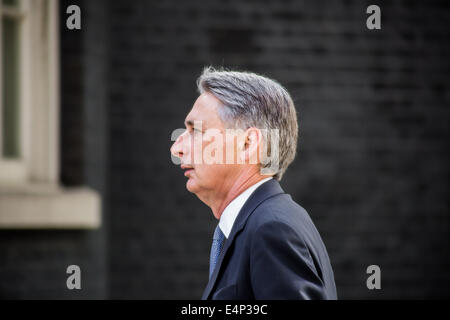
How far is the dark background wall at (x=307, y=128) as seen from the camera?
230 inches

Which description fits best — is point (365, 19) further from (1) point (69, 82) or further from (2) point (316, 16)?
Result: (1) point (69, 82)

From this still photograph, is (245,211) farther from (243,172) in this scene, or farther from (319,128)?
(319,128)

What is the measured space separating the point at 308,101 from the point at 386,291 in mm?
1629

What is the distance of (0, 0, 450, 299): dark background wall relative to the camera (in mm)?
5836

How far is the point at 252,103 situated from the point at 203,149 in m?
0.21

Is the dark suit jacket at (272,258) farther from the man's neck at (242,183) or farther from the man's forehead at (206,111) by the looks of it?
the man's forehead at (206,111)

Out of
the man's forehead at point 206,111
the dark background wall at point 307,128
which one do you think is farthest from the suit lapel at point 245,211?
the dark background wall at point 307,128

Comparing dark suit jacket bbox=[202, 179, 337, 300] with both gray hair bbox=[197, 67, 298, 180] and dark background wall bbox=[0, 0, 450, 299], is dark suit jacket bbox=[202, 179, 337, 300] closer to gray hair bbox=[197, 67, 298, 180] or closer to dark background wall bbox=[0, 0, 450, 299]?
gray hair bbox=[197, 67, 298, 180]

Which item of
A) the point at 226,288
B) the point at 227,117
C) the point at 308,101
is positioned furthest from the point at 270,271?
the point at 308,101

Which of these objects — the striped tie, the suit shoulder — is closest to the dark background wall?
the striped tie

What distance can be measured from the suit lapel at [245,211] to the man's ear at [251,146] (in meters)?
0.09

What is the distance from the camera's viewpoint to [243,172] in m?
2.37

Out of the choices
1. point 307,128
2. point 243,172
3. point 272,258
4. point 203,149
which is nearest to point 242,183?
point 243,172

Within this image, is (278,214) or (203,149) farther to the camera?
(203,149)
